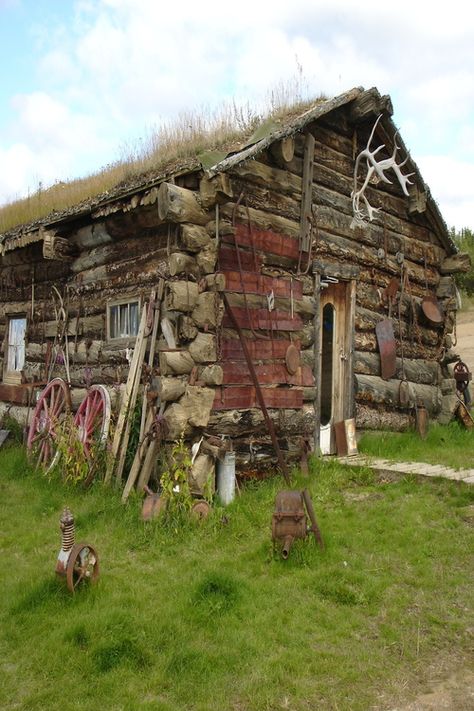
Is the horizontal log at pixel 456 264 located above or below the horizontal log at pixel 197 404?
above

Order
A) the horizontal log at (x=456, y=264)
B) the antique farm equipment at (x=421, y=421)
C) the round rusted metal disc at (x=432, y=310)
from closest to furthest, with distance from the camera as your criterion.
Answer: the antique farm equipment at (x=421, y=421) < the round rusted metal disc at (x=432, y=310) < the horizontal log at (x=456, y=264)

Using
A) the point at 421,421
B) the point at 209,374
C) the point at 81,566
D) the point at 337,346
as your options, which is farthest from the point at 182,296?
the point at 421,421

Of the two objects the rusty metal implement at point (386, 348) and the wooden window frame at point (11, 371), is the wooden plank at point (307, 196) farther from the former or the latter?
the wooden window frame at point (11, 371)

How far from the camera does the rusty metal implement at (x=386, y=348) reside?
931 centimetres

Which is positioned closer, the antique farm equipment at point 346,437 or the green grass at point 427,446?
the green grass at point 427,446

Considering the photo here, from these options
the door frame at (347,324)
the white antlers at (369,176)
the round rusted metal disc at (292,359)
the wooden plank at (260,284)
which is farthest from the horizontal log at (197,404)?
the white antlers at (369,176)

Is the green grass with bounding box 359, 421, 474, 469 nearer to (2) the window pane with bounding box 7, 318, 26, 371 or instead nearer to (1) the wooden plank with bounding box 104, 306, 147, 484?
(1) the wooden plank with bounding box 104, 306, 147, 484

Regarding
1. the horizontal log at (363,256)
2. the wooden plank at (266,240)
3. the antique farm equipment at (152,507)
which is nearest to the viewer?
the antique farm equipment at (152,507)

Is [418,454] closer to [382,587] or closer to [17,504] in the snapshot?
[382,587]

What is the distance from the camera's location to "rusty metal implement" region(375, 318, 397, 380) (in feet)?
30.6

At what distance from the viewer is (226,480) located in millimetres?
6633

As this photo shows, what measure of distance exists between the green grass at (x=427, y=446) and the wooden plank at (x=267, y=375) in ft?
5.01

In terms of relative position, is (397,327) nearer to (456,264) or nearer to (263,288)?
(456,264)

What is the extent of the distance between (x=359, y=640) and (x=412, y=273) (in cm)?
721
